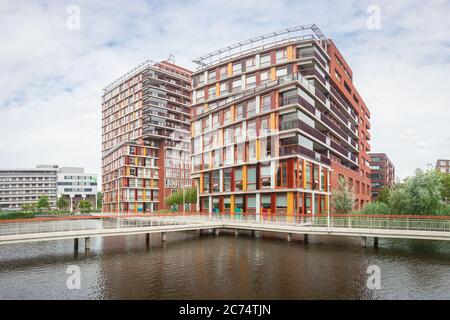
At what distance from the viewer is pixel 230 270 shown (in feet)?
66.1

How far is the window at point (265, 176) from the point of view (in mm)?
44344

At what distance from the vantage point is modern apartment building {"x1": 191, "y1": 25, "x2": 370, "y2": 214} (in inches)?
1702

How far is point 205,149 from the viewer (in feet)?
180

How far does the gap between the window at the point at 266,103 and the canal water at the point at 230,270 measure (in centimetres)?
1999

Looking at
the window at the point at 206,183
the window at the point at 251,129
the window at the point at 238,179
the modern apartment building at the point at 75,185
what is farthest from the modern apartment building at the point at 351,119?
the modern apartment building at the point at 75,185

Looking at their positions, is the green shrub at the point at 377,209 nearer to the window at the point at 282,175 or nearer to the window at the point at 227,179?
the window at the point at 282,175

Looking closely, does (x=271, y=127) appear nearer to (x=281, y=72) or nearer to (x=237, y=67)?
(x=281, y=72)

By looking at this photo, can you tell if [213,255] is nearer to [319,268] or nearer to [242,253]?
[242,253]

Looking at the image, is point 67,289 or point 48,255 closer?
point 67,289

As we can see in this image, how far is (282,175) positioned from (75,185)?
114153 millimetres

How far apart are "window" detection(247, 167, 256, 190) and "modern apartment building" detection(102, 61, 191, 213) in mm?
39135

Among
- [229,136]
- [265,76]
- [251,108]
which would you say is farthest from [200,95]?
[251,108]
